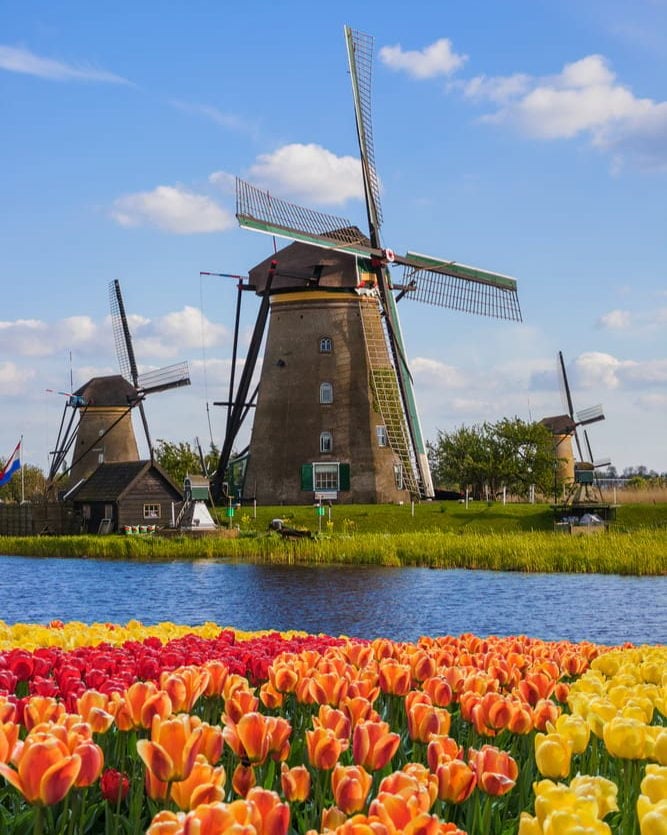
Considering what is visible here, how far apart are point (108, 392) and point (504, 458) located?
20395 mm

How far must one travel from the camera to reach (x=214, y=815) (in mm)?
2422

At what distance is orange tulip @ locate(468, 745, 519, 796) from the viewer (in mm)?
3260

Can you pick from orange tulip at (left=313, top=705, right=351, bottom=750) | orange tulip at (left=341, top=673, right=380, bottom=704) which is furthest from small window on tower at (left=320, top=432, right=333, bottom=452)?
orange tulip at (left=313, top=705, right=351, bottom=750)

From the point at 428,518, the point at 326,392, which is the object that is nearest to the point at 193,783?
the point at 428,518

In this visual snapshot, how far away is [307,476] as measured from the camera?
42812 millimetres

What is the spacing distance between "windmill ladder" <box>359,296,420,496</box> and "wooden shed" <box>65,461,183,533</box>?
10.6 metres

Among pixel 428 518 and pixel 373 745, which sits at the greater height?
pixel 428 518

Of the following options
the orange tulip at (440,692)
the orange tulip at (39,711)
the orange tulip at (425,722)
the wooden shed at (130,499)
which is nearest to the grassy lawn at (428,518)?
the wooden shed at (130,499)

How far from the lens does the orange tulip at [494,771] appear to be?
3260mm

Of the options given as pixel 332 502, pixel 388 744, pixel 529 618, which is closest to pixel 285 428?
pixel 332 502

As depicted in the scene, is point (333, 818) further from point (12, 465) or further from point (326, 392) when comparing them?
point (12, 465)

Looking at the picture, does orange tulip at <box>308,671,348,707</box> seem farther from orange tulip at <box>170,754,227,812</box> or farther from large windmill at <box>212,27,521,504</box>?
large windmill at <box>212,27,521,504</box>

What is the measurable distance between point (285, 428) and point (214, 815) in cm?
4042

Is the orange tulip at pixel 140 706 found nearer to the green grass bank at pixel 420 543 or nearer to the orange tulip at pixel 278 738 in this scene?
the orange tulip at pixel 278 738
